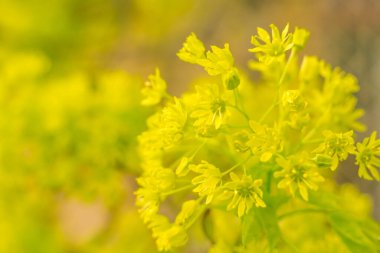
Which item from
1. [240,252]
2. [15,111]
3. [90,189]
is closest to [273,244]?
[240,252]

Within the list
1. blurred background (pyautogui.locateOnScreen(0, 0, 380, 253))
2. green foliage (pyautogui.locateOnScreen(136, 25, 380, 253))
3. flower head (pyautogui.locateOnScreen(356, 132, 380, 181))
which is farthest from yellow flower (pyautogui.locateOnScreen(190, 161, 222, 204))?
blurred background (pyautogui.locateOnScreen(0, 0, 380, 253))

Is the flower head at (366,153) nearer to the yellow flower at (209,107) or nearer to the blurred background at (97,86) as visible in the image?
the yellow flower at (209,107)

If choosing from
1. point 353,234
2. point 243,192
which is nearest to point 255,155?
point 243,192

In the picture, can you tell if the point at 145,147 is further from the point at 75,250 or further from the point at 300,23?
the point at 300,23

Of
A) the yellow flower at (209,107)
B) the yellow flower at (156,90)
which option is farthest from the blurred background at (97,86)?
the yellow flower at (209,107)

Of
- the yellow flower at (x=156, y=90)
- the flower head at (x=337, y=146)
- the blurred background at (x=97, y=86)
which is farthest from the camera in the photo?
the blurred background at (x=97, y=86)

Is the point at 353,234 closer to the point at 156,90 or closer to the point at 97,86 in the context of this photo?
the point at 156,90
